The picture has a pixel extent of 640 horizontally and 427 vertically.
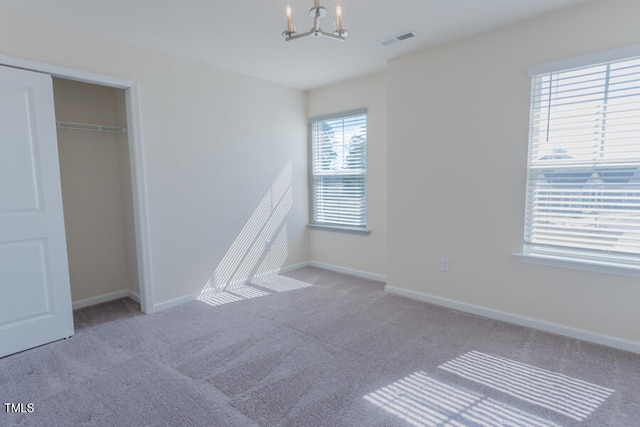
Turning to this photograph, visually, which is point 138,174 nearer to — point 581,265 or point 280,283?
point 280,283

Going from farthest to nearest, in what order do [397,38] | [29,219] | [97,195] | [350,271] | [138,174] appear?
1. [350,271]
2. [97,195]
3. [138,174]
4. [397,38]
5. [29,219]

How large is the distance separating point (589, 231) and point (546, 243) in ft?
0.99

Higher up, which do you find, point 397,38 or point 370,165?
point 397,38

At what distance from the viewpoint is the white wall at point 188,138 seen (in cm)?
287

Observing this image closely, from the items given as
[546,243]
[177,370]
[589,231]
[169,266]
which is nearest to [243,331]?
[177,370]

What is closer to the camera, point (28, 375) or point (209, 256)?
point (28, 375)

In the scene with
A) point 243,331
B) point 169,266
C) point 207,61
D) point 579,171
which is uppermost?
point 207,61

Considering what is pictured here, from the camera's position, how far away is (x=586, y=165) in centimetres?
268

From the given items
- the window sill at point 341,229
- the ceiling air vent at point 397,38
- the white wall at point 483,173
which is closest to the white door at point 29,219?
the ceiling air vent at point 397,38

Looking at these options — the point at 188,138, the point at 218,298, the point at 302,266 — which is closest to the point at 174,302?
the point at 218,298

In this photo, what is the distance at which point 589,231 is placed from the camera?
8.87ft

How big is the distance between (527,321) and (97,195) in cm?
438

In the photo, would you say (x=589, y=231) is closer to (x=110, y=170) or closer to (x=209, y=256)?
(x=209, y=256)

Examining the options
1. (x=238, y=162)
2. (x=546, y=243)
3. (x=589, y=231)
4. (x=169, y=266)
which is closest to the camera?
(x=589, y=231)
